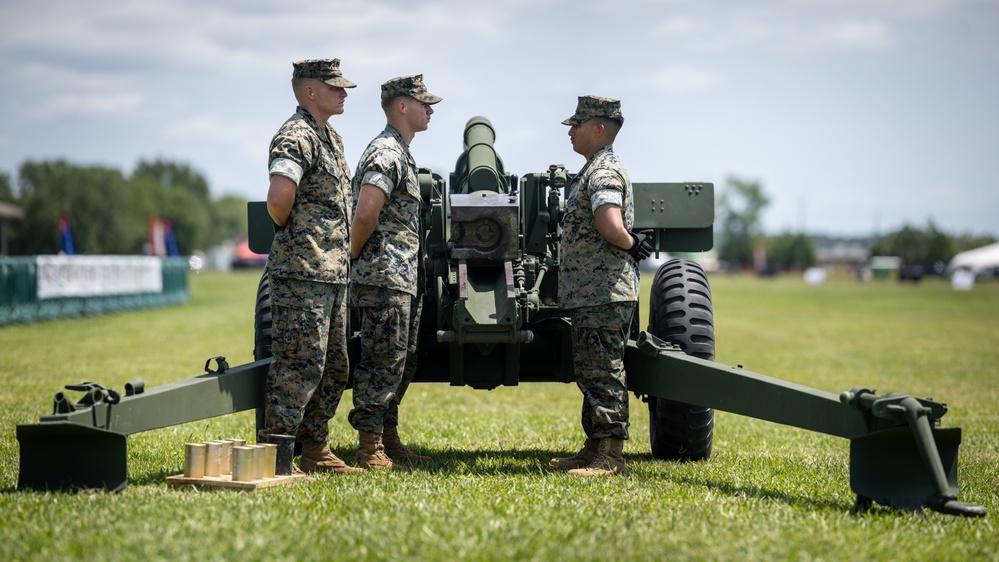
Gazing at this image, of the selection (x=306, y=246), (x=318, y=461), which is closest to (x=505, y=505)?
(x=318, y=461)

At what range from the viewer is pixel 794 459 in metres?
7.83

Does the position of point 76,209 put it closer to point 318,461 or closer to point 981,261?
point 981,261

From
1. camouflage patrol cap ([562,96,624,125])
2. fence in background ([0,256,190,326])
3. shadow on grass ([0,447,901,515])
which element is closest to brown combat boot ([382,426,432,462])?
shadow on grass ([0,447,901,515])

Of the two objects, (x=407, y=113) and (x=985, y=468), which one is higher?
(x=407, y=113)

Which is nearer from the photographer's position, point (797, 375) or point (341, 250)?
point (341, 250)

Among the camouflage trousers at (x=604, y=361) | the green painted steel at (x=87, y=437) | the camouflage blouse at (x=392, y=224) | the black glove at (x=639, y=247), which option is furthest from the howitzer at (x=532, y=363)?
the black glove at (x=639, y=247)

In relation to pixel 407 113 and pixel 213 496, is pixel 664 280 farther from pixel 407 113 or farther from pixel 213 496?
pixel 213 496

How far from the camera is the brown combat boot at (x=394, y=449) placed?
726 cm

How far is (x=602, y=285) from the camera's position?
21.6ft

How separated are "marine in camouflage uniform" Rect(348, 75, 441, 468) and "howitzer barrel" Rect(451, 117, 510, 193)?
2.76 ft

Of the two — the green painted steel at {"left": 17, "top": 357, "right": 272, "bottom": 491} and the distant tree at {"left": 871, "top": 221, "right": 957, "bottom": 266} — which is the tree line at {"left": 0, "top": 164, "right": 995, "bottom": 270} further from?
the green painted steel at {"left": 17, "top": 357, "right": 272, "bottom": 491}

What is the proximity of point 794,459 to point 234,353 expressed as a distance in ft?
38.6

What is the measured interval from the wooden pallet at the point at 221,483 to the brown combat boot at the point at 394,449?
4.58ft

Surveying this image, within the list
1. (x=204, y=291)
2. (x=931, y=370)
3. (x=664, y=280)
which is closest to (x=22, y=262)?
(x=931, y=370)
